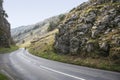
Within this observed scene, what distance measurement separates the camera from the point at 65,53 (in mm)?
35781

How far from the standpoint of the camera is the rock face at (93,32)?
26.7 metres

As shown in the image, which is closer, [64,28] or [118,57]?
[118,57]

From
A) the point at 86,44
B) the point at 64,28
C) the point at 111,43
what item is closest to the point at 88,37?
the point at 86,44

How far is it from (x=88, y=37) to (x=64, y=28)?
9.23 metres

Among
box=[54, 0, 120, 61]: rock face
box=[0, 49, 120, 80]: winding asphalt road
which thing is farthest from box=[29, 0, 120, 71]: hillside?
box=[0, 49, 120, 80]: winding asphalt road

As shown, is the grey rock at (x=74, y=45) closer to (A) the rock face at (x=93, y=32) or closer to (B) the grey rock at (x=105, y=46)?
(A) the rock face at (x=93, y=32)

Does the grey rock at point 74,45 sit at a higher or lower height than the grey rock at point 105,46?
lower

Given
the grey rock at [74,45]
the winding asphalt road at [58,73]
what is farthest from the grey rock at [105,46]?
the grey rock at [74,45]

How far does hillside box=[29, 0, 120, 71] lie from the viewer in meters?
24.7

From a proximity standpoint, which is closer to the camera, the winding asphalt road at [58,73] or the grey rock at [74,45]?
A: the winding asphalt road at [58,73]

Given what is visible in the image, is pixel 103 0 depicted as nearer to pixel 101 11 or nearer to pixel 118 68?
pixel 101 11

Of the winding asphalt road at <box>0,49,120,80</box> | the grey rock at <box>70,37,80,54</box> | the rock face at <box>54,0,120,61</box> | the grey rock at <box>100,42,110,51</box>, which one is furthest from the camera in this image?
the grey rock at <box>70,37,80,54</box>

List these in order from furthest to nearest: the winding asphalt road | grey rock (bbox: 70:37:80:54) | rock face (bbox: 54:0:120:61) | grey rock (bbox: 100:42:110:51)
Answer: grey rock (bbox: 70:37:80:54) → rock face (bbox: 54:0:120:61) → grey rock (bbox: 100:42:110:51) → the winding asphalt road

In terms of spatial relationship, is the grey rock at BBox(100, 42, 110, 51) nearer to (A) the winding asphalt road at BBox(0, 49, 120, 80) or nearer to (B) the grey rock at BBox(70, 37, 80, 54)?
(A) the winding asphalt road at BBox(0, 49, 120, 80)
